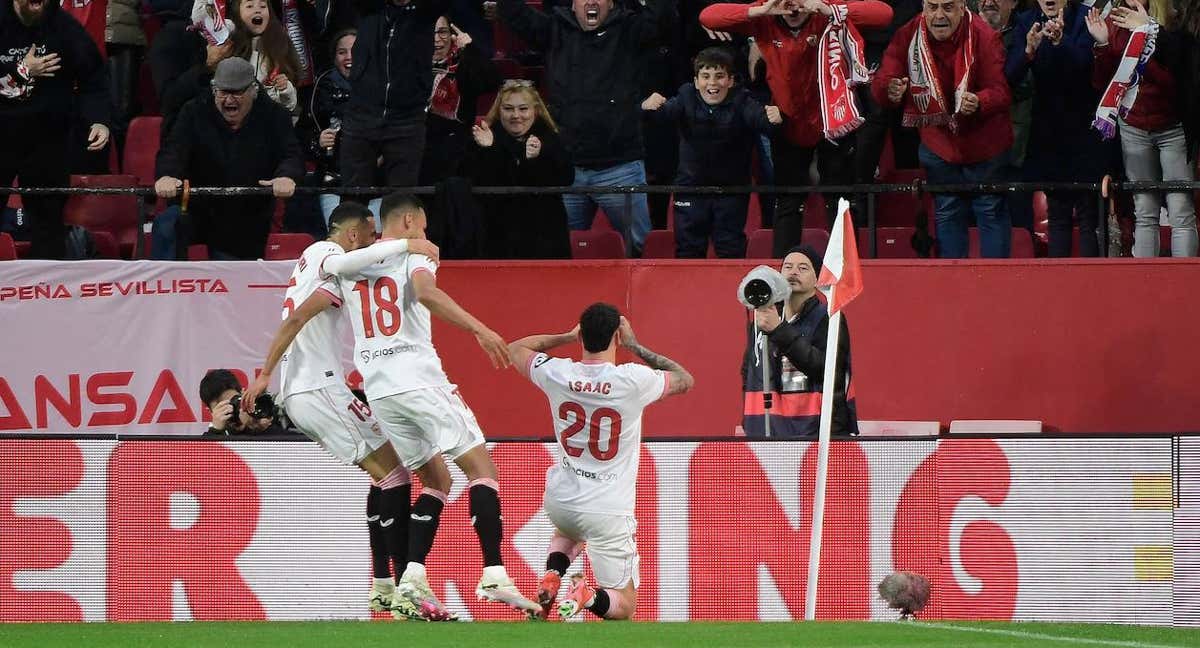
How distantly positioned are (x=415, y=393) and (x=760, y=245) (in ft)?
16.0

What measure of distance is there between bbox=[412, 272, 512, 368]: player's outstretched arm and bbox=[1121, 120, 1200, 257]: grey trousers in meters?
5.58

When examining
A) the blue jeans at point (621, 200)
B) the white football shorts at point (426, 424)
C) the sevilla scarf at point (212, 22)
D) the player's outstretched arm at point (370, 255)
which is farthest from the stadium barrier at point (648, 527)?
the sevilla scarf at point (212, 22)

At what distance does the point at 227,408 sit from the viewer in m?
12.2

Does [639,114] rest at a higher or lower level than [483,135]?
higher

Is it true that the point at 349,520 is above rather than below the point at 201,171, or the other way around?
below

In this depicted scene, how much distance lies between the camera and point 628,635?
9211 mm

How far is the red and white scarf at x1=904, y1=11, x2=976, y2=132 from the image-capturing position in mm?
13414

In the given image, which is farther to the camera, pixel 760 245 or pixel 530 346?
pixel 760 245

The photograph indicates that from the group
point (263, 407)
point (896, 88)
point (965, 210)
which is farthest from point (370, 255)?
point (965, 210)

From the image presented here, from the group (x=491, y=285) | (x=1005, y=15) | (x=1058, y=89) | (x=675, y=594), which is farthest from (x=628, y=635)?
(x=1005, y=15)

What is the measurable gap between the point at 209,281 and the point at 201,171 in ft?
2.81

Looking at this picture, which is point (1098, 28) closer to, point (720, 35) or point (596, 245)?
point (720, 35)

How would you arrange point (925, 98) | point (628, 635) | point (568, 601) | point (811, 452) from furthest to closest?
point (925, 98), point (811, 452), point (568, 601), point (628, 635)

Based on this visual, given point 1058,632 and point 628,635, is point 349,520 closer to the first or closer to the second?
point 628,635
